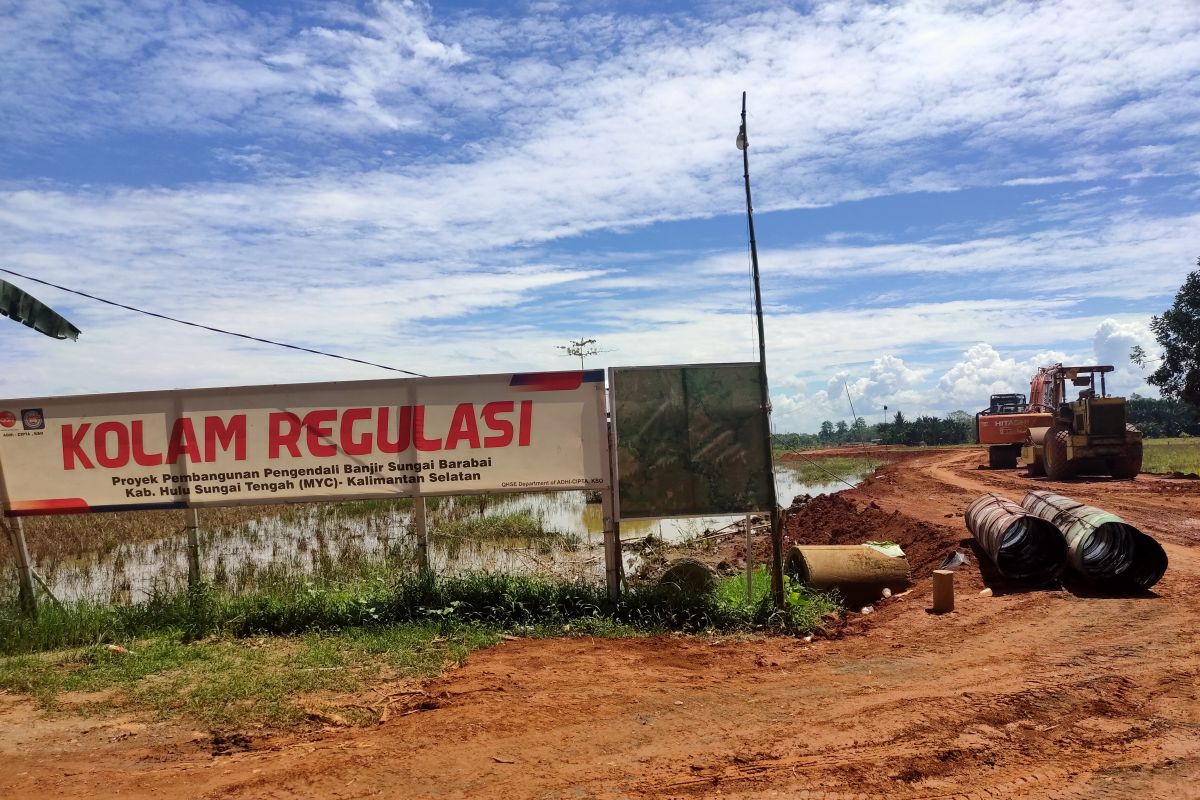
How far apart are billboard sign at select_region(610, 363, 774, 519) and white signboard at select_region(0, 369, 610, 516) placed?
33cm

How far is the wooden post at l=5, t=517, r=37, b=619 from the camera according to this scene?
28.4ft

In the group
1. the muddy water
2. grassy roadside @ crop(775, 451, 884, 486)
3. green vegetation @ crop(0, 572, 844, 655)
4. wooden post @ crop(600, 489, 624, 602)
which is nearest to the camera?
green vegetation @ crop(0, 572, 844, 655)

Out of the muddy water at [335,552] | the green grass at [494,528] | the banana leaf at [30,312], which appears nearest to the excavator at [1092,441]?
the muddy water at [335,552]

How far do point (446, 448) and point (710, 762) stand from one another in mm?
4940

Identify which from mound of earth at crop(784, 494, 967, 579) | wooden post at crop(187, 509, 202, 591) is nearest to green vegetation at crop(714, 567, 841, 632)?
mound of earth at crop(784, 494, 967, 579)

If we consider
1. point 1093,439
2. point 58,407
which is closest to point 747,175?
point 58,407

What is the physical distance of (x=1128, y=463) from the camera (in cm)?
2603

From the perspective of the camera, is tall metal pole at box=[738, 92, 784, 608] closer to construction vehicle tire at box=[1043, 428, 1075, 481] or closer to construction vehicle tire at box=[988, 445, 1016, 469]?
construction vehicle tire at box=[1043, 428, 1075, 481]

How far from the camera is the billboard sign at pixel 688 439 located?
8.77 metres

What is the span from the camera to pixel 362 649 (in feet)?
24.4

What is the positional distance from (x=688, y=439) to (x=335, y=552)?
11.4 m

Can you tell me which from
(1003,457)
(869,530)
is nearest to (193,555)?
(869,530)

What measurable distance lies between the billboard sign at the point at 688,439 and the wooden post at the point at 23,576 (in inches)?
248

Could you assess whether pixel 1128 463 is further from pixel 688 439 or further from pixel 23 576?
pixel 23 576
